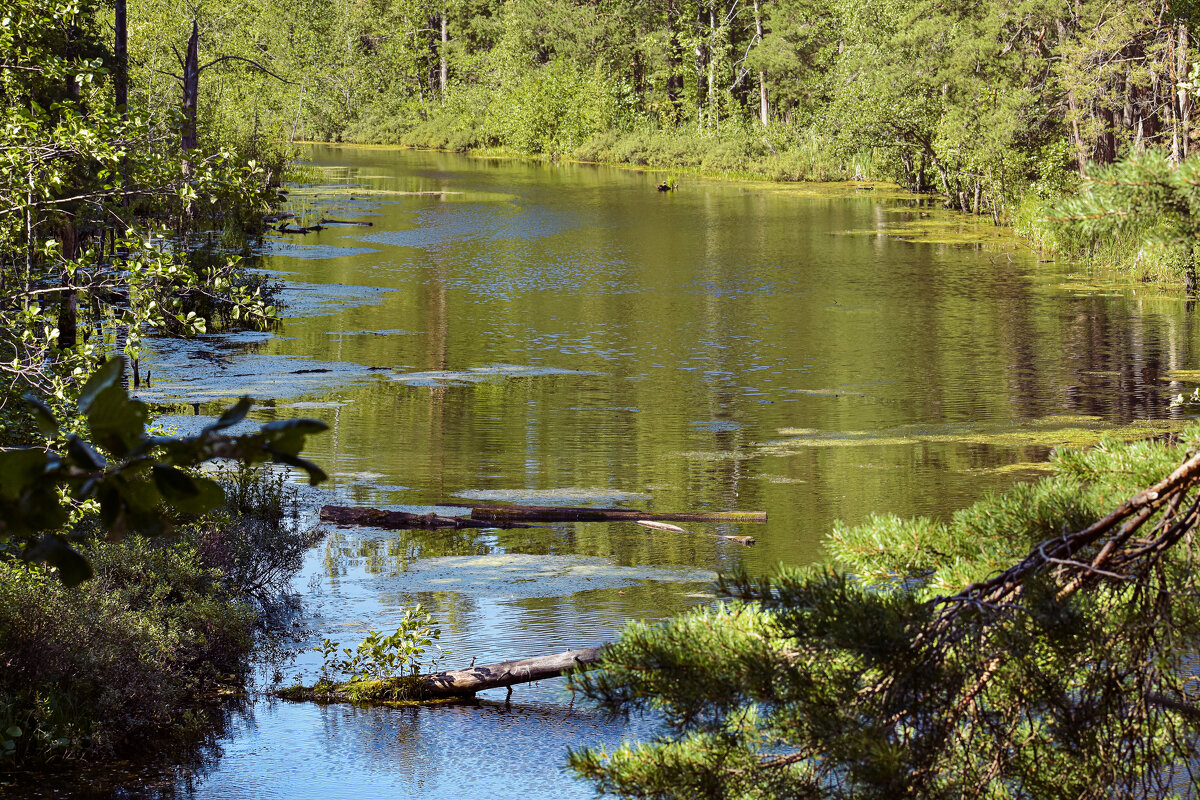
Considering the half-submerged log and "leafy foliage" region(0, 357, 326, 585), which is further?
the half-submerged log

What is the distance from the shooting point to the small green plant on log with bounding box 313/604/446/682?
830 centimetres

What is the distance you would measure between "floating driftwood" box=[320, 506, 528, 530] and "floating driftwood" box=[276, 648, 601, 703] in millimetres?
3236

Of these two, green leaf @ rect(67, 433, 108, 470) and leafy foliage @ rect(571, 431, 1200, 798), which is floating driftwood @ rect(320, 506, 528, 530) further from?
green leaf @ rect(67, 433, 108, 470)

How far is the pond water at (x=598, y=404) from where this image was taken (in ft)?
26.7

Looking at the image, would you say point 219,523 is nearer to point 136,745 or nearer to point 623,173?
point 136,745

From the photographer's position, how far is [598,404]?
16.8 metres

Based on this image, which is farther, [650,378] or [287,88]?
[287,88]

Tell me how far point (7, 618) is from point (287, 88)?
48.9 m

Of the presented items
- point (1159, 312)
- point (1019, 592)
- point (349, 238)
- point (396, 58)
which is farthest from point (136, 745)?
point (396, 58)

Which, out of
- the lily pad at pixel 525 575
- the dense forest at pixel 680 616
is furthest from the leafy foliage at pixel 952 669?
the lily pad at pixel 525 575

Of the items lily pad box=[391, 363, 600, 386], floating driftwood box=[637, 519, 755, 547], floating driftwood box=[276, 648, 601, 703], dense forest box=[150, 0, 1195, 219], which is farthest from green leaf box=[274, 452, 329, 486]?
lily pad box=[391, 363, 600, 386]

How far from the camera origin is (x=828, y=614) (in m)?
3.19

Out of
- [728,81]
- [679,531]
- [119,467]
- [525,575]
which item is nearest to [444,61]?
[728,81]

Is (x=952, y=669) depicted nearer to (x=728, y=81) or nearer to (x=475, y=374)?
(x=475, y=374)
